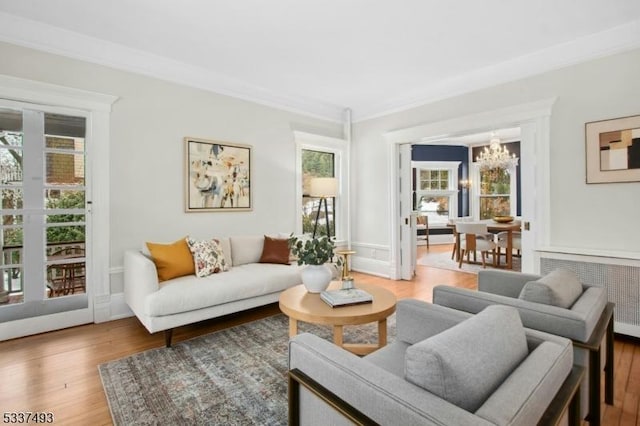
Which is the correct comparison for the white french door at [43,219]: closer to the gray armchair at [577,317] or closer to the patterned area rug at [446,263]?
the gray armchair at [577,317]

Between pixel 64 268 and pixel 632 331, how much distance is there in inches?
208

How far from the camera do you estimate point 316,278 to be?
264 centimetres

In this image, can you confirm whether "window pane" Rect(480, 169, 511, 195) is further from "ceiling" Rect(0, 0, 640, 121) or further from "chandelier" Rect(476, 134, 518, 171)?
"ceiling" Rect(0, 0, 640, 121)

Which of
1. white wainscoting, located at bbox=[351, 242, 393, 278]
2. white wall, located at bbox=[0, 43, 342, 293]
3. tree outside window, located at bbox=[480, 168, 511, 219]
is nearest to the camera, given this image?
white wall, located at bbox=[0, 43, 342, 293]

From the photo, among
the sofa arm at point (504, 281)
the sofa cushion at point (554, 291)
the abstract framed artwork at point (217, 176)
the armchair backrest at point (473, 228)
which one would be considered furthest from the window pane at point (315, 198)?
the sofa cushion at point (554, 291)

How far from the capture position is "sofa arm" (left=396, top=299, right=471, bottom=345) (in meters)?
1.58

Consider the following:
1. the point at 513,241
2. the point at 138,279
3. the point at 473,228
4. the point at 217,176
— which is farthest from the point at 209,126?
the point at 513,241

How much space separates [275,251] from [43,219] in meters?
2.27

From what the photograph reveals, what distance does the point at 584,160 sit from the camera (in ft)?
10.7

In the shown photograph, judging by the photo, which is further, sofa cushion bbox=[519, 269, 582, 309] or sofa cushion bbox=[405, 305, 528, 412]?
sofa cushion bbox=[519, 269, 582, 309]

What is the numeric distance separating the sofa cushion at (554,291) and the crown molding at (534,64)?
269cm

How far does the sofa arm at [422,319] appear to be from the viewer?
158 cm

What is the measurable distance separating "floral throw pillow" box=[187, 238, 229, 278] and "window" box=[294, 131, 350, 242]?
1.63 meters

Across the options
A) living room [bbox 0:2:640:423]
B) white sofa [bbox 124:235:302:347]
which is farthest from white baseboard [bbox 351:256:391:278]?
white sofa [bbox 124:235:302:347]
